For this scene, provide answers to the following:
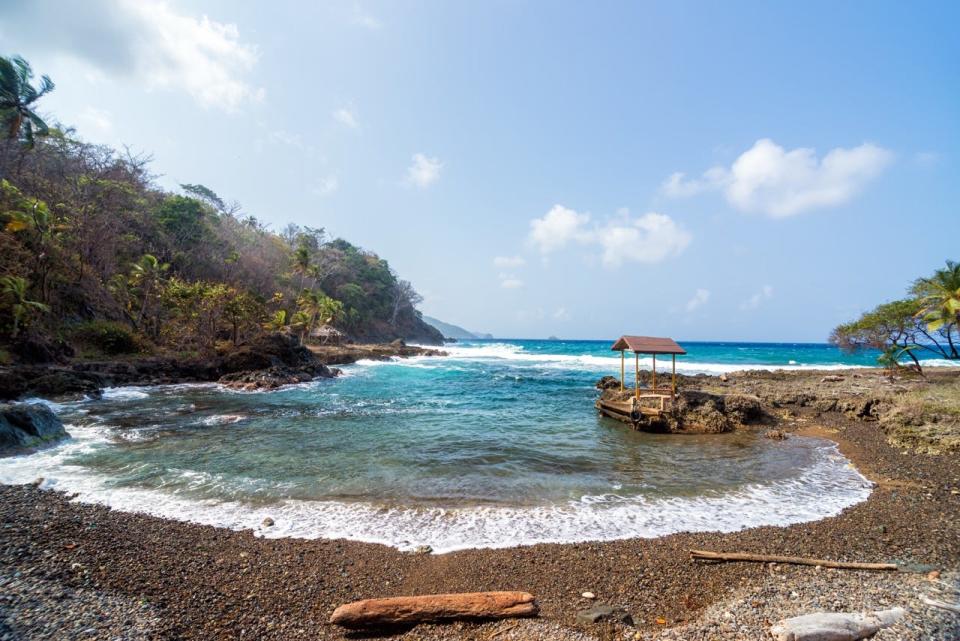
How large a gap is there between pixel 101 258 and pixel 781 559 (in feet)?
138

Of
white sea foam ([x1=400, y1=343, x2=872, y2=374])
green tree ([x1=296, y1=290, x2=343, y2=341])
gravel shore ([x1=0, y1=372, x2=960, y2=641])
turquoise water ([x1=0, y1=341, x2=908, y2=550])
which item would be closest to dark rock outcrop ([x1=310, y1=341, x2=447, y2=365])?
white sea foam ([x1=400, y1=343, x2=872, y2=374])

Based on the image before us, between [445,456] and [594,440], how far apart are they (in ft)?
17.8

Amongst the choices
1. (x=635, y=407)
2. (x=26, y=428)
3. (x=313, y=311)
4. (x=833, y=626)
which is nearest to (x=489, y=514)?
(x=833, y=626)

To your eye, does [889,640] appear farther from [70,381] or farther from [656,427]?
[70,381]

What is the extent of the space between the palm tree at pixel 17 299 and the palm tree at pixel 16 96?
Answer: 50.0ft

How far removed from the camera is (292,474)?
29.8 ft

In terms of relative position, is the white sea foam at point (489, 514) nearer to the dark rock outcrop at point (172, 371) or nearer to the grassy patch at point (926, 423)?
the grassy patch at point (926, 423)

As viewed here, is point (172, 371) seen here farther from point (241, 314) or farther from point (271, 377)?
point (241, 314)

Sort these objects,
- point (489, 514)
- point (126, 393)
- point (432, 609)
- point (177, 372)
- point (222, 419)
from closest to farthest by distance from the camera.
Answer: point (432, 609) < point (489, 514) < point (222, 419) < point (126, 393) < point (177, 372)

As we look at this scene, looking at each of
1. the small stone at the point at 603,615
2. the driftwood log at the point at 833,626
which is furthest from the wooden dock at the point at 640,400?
the small stone at the point at 603,615

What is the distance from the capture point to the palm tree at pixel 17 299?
61.8ft

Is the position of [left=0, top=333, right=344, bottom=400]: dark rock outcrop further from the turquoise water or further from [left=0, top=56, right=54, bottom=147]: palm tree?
[left=0, top=56, right=54, bottom=147]: palm tree

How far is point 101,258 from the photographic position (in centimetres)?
2978

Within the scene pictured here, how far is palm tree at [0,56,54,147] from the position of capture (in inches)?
1008
